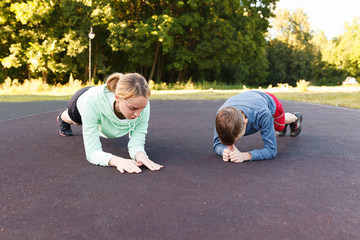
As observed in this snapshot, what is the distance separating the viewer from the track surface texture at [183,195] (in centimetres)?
122

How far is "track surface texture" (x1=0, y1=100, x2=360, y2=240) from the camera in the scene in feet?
4.02

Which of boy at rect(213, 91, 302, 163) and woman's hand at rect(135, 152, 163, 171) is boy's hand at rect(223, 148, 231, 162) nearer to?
boy at rect(213, 91, 302, 163)

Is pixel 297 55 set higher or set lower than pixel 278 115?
higher

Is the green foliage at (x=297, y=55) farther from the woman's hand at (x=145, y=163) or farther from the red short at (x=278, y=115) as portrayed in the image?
the woman's hand at (x=145, y=163)

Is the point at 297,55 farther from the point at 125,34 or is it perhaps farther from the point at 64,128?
the point at 64,128

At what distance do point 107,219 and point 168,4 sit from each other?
61.7 ft

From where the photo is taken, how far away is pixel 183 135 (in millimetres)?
3389

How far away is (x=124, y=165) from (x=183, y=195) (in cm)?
61

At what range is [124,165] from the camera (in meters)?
2.03

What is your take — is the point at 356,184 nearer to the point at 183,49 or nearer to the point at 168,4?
the point at 183,49

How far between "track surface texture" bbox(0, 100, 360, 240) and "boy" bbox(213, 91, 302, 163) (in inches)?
3.3

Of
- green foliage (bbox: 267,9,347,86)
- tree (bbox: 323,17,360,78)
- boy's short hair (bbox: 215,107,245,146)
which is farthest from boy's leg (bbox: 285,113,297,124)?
tree (bbox: 323,17,360,78)

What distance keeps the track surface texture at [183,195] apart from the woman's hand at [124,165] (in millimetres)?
54

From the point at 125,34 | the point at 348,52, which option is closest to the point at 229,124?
the point at 125,34
